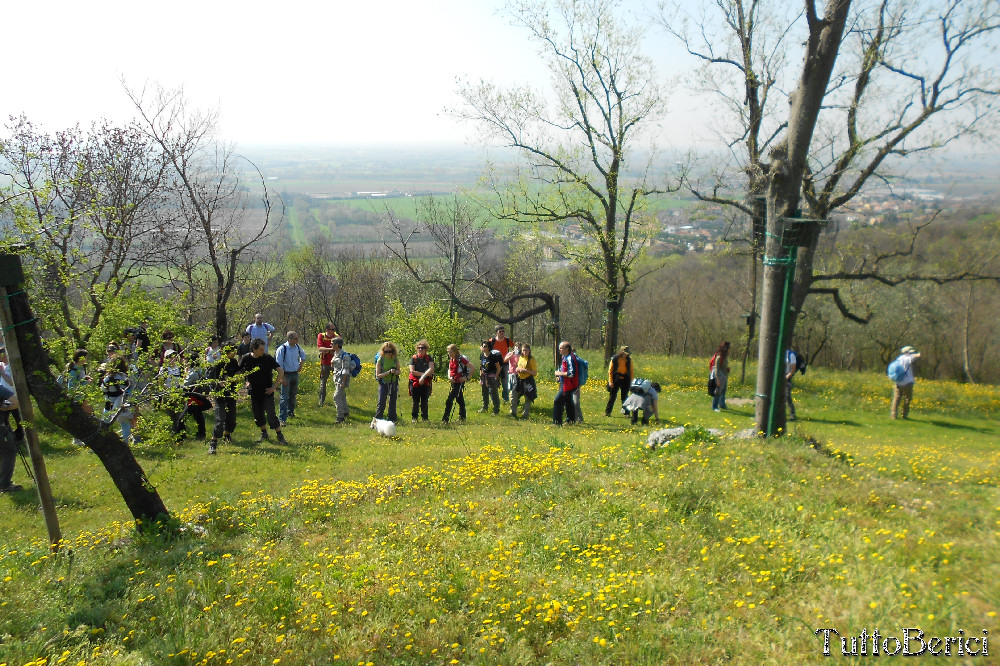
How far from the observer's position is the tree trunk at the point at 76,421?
6.02 metres

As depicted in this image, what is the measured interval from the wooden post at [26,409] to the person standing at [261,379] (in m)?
4.90

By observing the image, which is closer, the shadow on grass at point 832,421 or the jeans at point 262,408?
the jeans at point 262,408

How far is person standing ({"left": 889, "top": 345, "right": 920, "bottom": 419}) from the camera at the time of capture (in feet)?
53.5

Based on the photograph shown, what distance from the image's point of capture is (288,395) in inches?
548

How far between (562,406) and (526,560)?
7.87m

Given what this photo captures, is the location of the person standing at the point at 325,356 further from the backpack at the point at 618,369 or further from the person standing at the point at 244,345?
the backpack at the point at 618,369

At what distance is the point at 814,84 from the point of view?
346 inches

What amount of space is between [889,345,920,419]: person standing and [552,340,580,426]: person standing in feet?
31.9

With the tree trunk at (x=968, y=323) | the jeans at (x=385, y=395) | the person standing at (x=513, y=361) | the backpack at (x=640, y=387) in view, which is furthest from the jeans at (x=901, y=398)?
the tree trunk at (x=968, y=323)

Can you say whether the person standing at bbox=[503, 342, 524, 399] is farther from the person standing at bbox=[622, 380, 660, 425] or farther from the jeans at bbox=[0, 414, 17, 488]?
the jeans at bbox=[0, 414, 17, 488]

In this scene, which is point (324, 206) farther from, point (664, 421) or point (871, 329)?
point (664, 421)

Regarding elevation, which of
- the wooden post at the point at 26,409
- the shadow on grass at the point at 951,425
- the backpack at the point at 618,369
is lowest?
the shadow on grass at the point at 951,425

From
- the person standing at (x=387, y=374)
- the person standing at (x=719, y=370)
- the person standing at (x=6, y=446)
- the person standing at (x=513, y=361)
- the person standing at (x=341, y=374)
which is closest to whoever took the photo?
the person standing at (x=6, y=446)

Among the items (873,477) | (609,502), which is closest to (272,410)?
(609,502)
